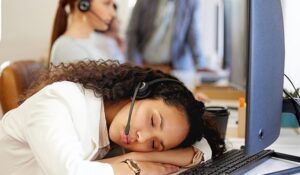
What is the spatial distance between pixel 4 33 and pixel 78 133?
Result: 90.2 inches

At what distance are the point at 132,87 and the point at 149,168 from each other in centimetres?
22

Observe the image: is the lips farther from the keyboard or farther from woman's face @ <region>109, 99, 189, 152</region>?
the keyboard

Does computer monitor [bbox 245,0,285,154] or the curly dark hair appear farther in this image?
the curly dark hair

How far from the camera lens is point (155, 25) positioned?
229 cm

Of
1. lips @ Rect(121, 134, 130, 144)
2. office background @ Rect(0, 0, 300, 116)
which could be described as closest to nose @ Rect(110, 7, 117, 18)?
office background @ Rect(0, 0, 300, 116)

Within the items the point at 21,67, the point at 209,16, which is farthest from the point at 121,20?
the point at 21,67

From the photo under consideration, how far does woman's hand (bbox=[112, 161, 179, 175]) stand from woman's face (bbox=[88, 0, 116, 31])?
1481mm

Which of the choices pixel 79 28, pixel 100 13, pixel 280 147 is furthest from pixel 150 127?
pixel 100 13

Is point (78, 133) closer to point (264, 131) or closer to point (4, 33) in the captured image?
point (264, 131)

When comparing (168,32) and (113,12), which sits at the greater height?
(113,12)

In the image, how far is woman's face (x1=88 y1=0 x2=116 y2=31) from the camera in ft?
7.36

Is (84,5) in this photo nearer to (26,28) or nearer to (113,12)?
(113,12)

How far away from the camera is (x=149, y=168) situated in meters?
0.86

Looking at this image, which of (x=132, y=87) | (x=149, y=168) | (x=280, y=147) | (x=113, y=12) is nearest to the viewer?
(x=149, y=168)
